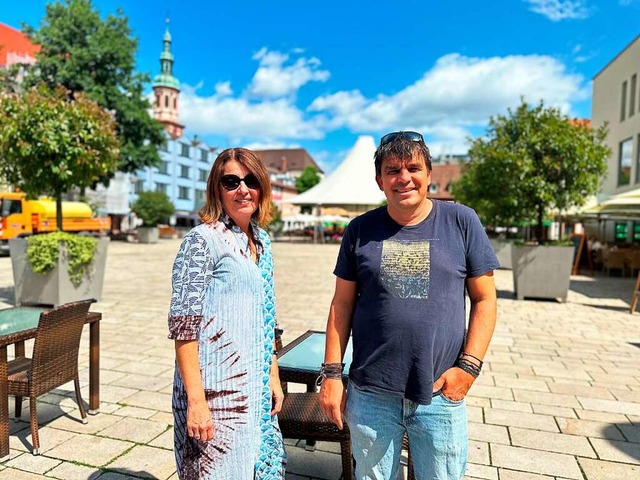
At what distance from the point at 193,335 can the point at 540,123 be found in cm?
984

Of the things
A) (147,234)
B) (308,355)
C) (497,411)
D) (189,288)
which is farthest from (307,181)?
(189,288)

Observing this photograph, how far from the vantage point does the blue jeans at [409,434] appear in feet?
5.56

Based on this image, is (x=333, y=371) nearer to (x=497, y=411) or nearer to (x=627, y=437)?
(x=497, y=411)

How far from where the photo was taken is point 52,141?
712 centimetres

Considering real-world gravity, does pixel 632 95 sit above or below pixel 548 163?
above

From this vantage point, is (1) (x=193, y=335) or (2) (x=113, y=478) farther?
(2) (x=113, y=478)

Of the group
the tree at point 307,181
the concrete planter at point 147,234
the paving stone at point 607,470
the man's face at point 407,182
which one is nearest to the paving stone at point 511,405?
the paving stone at point 607,470

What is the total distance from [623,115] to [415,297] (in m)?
26.1

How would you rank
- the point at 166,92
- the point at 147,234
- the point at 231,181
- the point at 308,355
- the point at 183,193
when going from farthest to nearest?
the point at 166,92 → the point at 183,193 → the point at 147,234 → the point at 308,355 → the point at 231,181

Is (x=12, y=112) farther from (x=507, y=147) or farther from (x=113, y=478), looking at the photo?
(x=507, y=147)

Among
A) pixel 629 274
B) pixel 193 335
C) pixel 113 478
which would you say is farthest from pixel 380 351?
pixel 629 274

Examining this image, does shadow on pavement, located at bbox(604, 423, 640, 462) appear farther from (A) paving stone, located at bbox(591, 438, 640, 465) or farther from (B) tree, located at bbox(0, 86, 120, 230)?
(B) tree, located at bbox(0, 86, 120, 230)

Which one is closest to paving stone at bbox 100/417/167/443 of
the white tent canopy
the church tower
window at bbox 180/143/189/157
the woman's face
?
the woman's face

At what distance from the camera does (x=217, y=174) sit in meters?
1.86
